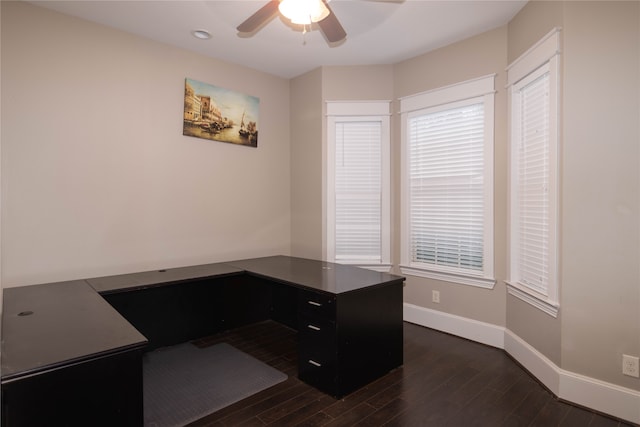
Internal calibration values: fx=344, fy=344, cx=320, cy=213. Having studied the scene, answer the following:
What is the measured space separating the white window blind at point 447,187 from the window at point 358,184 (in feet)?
1.05

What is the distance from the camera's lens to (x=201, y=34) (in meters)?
3.12

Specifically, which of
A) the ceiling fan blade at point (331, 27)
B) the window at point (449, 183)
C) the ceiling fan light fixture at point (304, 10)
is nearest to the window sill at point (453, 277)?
the window at point (449, 183)

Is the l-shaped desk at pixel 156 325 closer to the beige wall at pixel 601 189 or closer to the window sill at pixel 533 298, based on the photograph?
the window sill at pixel 533 298

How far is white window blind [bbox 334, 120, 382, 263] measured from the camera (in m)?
3.90

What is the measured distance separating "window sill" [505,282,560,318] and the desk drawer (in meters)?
1.51

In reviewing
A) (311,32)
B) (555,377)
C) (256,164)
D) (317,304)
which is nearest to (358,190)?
(256,164)

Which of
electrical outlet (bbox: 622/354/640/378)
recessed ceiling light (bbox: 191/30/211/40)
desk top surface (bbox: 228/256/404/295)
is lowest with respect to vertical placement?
electrical outlet (bbox: 622/354/640/378)

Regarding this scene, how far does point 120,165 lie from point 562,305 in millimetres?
3585

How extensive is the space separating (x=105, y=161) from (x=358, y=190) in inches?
97.7

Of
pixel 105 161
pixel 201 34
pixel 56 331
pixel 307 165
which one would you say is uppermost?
pixel 201 34

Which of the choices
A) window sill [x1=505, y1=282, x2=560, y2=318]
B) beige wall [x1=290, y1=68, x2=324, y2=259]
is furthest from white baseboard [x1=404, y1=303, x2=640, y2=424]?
beige wall [x1=290, y1=68, x2=324, y2=259]

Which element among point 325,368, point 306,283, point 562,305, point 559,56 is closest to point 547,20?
point 559,56

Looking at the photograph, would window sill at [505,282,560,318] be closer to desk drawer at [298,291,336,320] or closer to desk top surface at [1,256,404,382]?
desk top surface at [1,256,404,382]

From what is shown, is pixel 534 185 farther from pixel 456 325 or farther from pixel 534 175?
pixel 456 325
